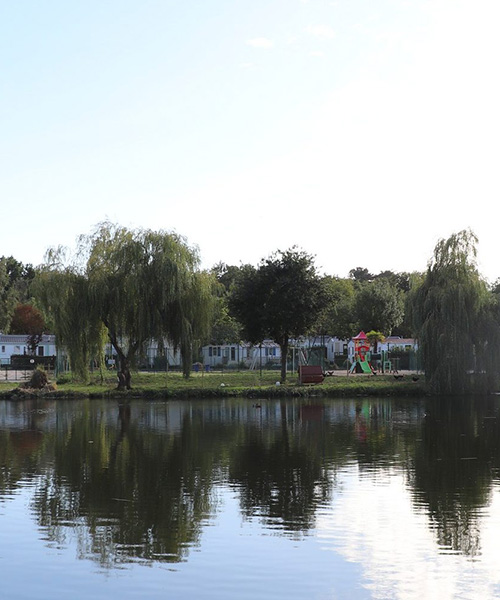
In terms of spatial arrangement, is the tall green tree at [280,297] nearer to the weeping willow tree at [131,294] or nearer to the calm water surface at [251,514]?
the weeping willow tree at [131,294]

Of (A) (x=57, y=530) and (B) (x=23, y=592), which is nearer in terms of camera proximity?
(B) (x=23, y=592)

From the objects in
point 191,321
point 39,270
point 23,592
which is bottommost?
point 23,592

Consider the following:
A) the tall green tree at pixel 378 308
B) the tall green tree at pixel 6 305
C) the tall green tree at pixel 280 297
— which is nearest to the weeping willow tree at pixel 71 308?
the tall green tree at pixel 280 297

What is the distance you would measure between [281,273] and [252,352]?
30.1 meters

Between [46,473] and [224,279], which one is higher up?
[224,279]

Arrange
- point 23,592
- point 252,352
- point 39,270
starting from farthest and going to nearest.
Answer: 1. point 252,352
2. point 39,270
3. point 23,592

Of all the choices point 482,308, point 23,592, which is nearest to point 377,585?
point 23,592

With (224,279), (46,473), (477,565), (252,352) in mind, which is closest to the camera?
(477,565)

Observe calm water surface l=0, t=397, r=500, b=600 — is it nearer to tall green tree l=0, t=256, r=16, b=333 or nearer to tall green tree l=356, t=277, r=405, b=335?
tall green tree l=356, t=277, r=405, b=335

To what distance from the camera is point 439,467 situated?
18359 mm

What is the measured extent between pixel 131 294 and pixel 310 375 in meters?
11.7

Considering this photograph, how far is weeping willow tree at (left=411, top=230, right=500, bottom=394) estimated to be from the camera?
44.2 m

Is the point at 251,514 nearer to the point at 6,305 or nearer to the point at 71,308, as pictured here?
the point at 71,308

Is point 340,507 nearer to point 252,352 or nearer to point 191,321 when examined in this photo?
point 191,321
